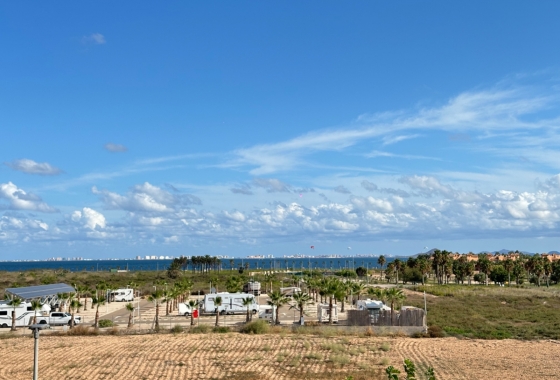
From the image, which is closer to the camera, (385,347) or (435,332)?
(385,347)

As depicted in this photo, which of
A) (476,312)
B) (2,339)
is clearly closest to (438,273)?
(476,312)

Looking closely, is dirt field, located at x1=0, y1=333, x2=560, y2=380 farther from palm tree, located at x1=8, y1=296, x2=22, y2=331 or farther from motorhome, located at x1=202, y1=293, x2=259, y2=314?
motorhome, located at x1=202, y1=293, x2=259, y2=314

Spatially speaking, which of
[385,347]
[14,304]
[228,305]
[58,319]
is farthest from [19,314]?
[385,347]

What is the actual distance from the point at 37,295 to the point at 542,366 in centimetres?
3783

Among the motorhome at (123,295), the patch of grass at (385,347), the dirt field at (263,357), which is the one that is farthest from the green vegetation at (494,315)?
the motorhome at (123,295)

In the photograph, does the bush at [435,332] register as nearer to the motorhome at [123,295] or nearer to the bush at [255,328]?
the bush at [255,328]

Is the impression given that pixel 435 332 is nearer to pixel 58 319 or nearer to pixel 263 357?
pixel 263 357

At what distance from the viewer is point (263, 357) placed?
30.7m

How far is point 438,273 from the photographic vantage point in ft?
364

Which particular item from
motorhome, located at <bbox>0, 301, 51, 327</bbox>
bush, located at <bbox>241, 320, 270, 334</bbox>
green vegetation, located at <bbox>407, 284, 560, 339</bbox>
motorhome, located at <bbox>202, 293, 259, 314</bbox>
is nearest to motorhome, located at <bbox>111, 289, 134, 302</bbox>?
motorhome, located at <bbox>202, 293, 259, 314</bbox>

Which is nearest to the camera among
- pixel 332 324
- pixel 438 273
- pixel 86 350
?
pixel 86 350

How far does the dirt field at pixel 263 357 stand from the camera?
2695 centimetres

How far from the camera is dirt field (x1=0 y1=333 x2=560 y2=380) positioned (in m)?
27.0

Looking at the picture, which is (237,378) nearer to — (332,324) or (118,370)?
(118,370)
